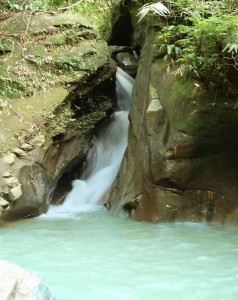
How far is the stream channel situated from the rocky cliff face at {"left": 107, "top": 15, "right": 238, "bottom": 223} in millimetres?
345

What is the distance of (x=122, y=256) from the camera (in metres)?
4.92

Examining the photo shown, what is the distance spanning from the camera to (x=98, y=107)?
9.61 meters

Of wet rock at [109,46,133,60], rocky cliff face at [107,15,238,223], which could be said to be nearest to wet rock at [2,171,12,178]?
rocky cliff face at [107,15,238,223]

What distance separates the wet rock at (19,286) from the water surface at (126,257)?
2.76 feet

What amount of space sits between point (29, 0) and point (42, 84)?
7.45 feet

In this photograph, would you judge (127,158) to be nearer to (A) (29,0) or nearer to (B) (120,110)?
(B) (120,110)

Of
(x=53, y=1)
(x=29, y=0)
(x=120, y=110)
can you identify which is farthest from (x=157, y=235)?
(x=53, y=1)

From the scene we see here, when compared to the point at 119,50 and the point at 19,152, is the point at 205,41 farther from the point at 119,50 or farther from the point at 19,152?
the point at 119,50

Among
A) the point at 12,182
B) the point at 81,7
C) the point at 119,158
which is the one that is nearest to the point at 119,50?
the point at 81,7

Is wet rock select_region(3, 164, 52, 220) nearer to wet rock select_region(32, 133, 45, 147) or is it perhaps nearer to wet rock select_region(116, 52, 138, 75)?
wet rock select_region(32, 133, 45, 147)

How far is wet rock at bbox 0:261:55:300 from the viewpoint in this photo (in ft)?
8.89

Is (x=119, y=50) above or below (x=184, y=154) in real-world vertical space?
above

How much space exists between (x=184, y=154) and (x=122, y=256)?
237 centimetres

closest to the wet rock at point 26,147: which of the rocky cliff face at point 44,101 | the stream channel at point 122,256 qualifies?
the rocky cliff face at point 44,101
